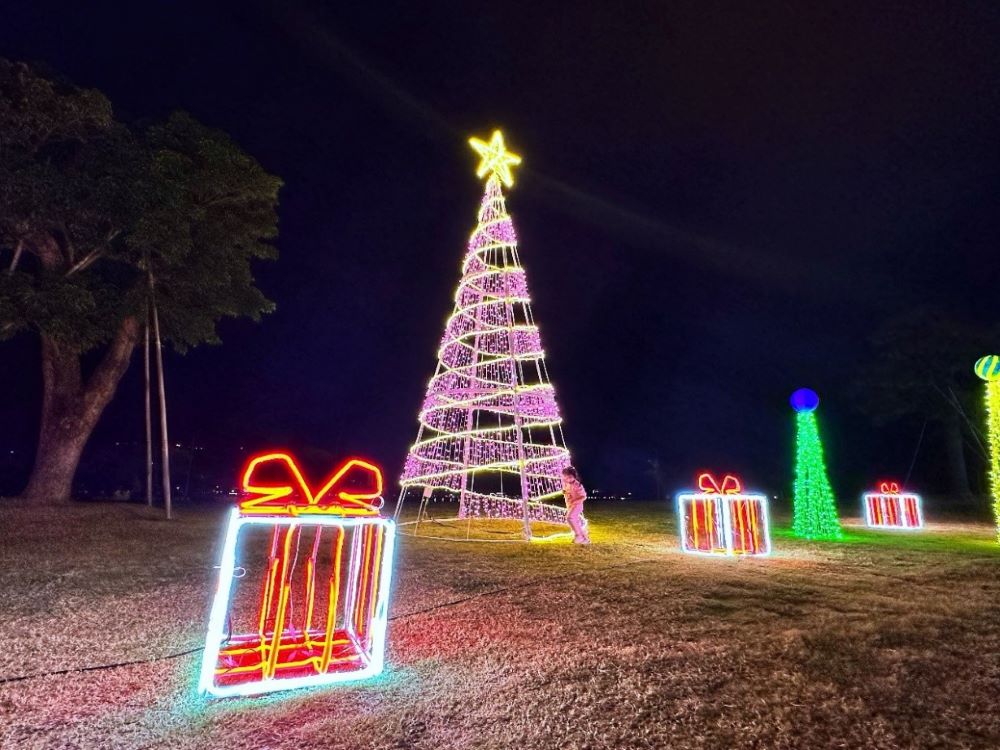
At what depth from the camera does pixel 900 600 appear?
224 inches

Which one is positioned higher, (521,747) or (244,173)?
(244,173)

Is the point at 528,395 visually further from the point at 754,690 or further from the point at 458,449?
the point at 754,690

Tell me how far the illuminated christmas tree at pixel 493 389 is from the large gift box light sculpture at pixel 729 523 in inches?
131

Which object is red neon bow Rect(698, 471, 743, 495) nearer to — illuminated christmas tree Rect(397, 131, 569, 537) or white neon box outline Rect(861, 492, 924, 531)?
illuminated christmas tree Rect(397, 131, 569, 537)

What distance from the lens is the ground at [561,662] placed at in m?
2.89

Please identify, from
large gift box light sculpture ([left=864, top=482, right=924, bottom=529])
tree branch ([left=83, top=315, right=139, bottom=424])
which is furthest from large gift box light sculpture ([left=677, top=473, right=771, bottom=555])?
tree branch ([left=83, top=315, right=139, bottom=424])

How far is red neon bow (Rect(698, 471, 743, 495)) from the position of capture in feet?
31.3

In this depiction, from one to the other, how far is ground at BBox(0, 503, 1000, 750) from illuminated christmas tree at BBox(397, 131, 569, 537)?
4.70 m

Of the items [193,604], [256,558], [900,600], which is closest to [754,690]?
[900,600]

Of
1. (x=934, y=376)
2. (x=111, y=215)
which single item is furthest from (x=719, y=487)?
(x=934, y=376)

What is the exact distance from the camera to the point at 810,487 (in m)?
12.2

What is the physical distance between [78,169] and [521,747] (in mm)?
16967

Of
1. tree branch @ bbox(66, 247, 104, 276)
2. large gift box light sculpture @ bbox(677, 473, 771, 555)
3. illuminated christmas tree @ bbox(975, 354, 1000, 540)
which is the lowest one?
large gift box light sculpture @ bbox(677, 473, 771, 555)

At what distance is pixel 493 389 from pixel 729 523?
263 inches
